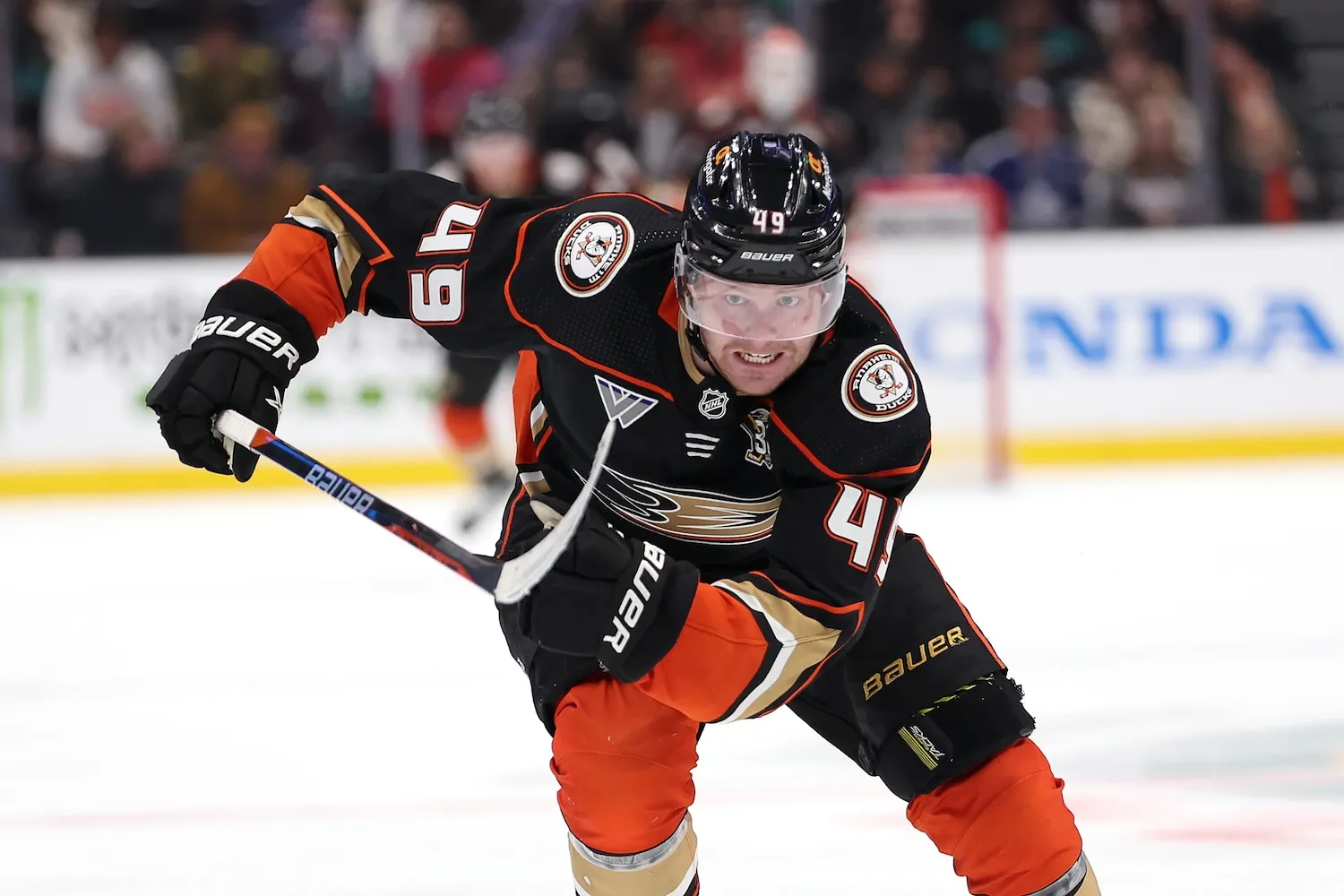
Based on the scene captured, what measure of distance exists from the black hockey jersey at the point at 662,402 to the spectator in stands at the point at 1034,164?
596 cm

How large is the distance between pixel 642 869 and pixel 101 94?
6.79 metres

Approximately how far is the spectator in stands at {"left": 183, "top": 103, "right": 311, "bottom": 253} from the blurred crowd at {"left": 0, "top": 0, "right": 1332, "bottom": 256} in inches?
0.5

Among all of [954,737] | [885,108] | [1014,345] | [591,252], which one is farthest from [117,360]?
[954,737]

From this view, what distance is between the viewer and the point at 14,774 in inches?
154

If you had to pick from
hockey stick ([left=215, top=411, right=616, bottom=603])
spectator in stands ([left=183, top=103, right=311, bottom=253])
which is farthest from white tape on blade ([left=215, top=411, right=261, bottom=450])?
spectator in stands ([left=183, top=103, right=311, bottom=253])

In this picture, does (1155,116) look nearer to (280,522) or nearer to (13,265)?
(280,522)

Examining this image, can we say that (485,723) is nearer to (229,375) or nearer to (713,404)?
(229,375)

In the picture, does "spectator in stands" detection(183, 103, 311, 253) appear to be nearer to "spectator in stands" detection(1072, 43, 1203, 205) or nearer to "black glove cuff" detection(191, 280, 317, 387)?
"spectator in stands" detection(1072, 43, 1203, 205)

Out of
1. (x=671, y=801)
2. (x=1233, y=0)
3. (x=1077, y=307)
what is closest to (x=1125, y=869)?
(x=671, y=801)

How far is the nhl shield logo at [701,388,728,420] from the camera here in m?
2.44

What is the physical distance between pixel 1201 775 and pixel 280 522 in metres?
4.26

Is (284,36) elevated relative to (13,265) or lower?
elevated

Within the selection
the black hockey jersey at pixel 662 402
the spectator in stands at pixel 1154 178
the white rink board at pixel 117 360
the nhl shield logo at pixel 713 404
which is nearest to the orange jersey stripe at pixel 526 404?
the black hockey jersey at pixel 662 402

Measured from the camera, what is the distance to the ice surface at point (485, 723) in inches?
129
